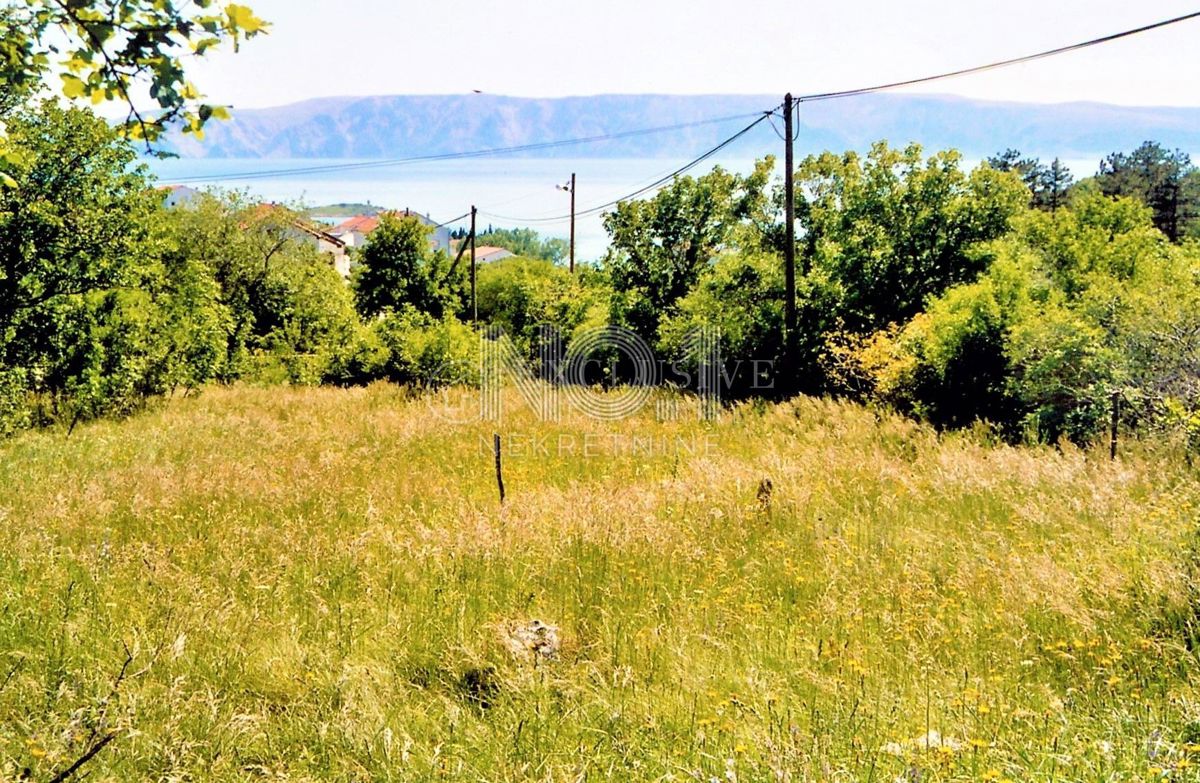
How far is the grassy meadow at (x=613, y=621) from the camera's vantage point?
10.3 feet

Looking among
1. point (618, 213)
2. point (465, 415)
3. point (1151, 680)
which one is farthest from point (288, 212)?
point (1151, 680)

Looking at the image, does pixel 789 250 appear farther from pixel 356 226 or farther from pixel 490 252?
pixel 356 226

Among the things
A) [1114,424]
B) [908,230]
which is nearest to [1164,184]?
[908,230]

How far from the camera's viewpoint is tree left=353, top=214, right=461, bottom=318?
37812 millimetres

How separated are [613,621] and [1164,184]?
5418cm

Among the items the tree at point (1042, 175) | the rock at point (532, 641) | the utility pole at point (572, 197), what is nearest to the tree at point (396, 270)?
the utility pole at point (572, 197)

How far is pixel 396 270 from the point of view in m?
38.1

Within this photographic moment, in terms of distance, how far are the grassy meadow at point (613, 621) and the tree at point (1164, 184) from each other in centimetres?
4416

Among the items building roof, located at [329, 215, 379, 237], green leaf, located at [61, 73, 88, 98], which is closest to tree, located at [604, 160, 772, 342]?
green leaf, located at [61, 73, 88, 98]

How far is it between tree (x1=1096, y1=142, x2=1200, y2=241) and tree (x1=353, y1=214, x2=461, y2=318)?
3947 centimetres

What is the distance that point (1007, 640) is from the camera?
4172 millimetres

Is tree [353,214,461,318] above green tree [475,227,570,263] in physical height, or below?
below

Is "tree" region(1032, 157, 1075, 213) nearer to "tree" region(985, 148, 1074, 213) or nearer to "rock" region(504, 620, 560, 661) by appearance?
"tree" region(985, 148, 1074, 213)

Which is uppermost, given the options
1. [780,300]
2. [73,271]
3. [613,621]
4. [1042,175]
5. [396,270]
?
[1042,175]
